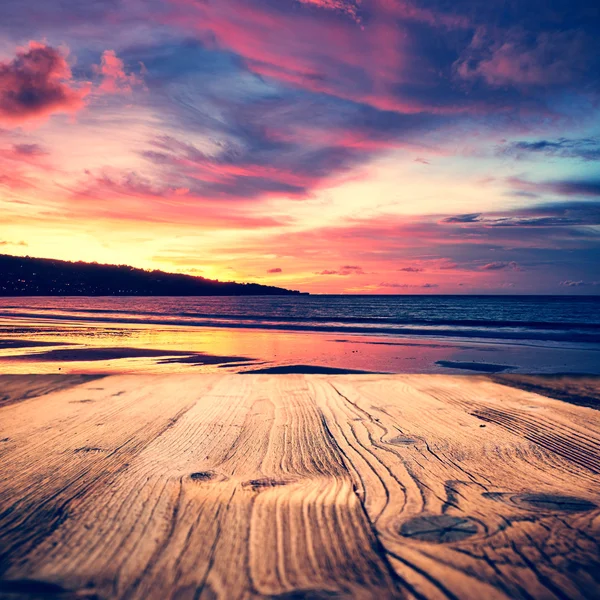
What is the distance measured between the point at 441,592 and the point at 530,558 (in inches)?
8.2

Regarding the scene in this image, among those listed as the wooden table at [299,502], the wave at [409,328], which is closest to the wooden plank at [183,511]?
the wooden table at [299,502]

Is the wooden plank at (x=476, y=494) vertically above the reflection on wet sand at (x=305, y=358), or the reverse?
the wooden plank at (x=476, y=494)

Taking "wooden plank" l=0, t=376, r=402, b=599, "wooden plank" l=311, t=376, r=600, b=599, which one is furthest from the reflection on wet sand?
"wooden plank" l=311, t=376, r=600, b=599

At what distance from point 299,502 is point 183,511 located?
10.4 inches

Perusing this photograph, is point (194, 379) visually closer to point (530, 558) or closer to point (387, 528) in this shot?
point (387, 528)

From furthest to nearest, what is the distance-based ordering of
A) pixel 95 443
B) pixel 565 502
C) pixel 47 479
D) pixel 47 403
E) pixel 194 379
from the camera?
pixel 194 379 < pixel 47 403 < pixel 95 443 < pixel 47 479 < pixel 565 502

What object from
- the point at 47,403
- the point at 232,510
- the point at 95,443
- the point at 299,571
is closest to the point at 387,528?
the point at 299,571

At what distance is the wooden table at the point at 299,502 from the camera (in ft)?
2.46

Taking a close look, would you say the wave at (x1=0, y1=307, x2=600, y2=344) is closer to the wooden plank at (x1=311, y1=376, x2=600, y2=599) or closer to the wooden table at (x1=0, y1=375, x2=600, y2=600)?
the wooden plank at (x1=311, y1=376, x2=600, y2=599)

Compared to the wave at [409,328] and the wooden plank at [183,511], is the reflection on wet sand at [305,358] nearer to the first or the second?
the wooden plank at [183,511]

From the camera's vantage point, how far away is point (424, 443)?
59.1 inches

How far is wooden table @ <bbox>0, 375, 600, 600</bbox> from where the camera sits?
2.46ft

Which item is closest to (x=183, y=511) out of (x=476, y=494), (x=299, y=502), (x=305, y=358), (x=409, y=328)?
(x=299, y=502)

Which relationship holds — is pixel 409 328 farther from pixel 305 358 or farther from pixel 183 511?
pixel 183 511
